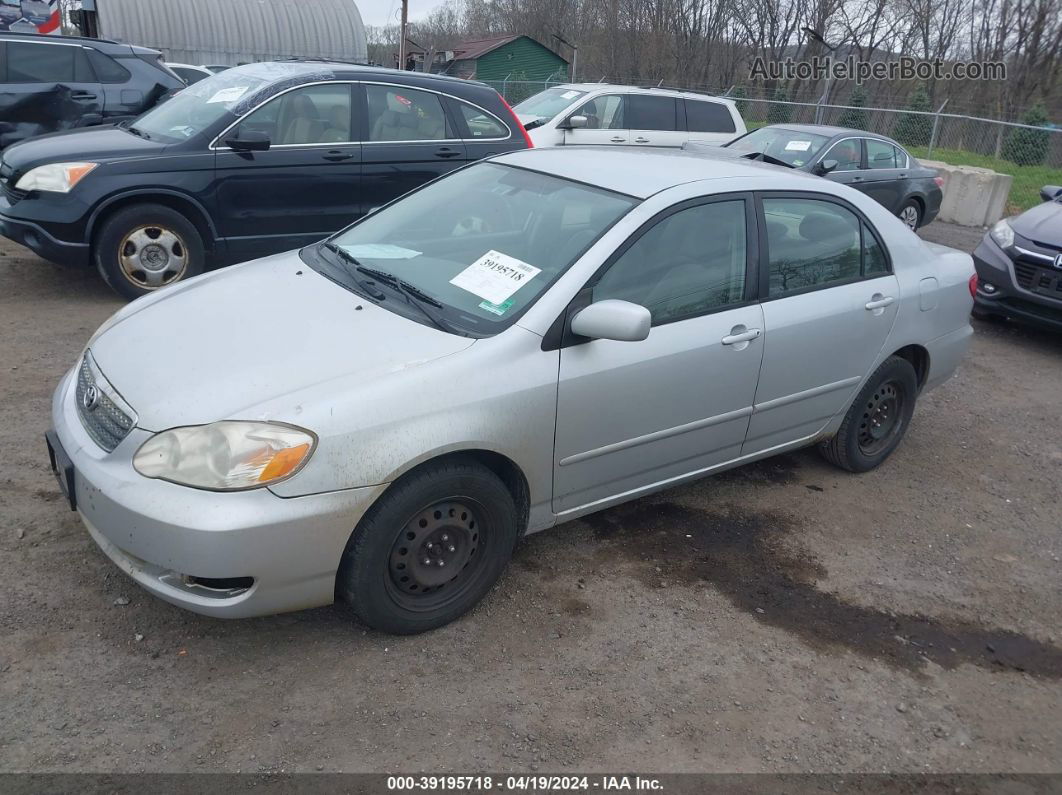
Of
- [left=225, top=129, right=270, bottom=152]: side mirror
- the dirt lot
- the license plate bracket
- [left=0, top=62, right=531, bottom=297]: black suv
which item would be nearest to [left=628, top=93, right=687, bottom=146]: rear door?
[left=0, top=62, right=531, bottom=297]: black suv

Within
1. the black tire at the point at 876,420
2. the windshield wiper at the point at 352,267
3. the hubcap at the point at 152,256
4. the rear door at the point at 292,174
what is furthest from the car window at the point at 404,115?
the black tire at the point at 876,420

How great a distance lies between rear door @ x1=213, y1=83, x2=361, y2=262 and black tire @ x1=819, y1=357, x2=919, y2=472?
4196 millimetres

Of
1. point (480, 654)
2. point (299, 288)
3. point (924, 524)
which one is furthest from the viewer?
point (924, 524)

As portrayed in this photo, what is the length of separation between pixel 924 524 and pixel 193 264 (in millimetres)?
5255

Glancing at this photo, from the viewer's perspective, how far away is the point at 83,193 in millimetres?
6133

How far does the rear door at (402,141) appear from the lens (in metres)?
6.99

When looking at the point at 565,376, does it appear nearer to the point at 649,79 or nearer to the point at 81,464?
the point at 81,464

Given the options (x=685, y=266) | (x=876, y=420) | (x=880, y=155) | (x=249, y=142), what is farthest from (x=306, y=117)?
(x=880, y=155)

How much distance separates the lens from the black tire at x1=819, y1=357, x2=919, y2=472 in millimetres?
4707

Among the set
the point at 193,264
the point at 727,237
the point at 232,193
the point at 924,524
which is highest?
the point at 727,237

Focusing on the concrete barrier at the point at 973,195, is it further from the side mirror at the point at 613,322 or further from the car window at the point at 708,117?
the side mirror at the point at 613,322

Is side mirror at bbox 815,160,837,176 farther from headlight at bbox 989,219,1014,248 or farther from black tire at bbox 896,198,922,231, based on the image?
headlight at bbox 989,219,1014,248

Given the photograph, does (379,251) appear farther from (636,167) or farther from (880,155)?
(880,155)

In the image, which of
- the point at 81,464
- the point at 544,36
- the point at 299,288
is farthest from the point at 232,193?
the point at 544,36
